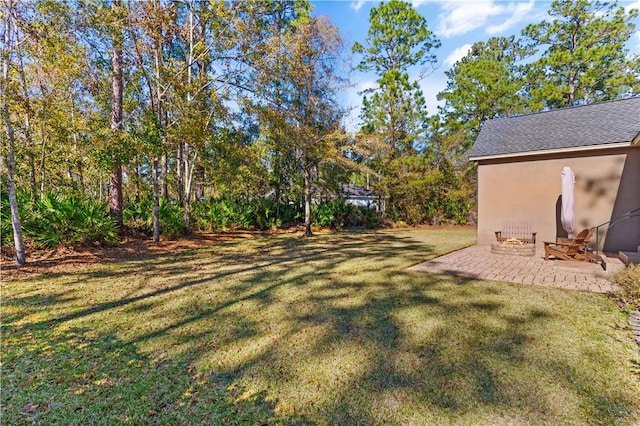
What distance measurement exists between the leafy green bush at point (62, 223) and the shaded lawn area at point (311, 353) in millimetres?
2359

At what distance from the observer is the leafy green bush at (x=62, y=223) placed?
695cm

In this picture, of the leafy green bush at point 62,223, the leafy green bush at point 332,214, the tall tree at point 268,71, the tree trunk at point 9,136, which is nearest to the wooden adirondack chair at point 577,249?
the tall tree at point 268,71

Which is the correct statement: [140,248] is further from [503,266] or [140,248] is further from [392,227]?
[392,227]

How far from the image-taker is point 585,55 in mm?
18172

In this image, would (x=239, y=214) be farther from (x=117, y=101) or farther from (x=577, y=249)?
(x=577, y=249)

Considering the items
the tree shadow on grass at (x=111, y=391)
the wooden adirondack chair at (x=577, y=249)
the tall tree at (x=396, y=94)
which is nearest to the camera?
the tree shadow on grass at (x=111, y=391)

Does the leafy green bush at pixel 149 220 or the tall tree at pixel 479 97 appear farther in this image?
the tall tree at pixel 479 97

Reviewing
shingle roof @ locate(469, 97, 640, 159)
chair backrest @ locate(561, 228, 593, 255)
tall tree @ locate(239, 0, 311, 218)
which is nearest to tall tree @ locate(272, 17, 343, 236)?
tall tree @ locate(239, 0, 311, 218)

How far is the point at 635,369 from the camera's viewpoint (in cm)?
272

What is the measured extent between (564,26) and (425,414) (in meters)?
27.0

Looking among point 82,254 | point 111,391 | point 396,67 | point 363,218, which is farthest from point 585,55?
point 82,254

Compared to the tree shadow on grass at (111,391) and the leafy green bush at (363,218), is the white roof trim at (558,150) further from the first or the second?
the tree shadow on grass at (111,391)

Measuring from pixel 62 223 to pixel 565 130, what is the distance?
14.4 meters

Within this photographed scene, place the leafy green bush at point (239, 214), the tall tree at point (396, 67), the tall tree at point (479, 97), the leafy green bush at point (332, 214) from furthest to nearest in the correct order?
A: the tall tree at point (479, 97) → the tall tree at point (396, 67) → the leafy green bush at point (332, 214) → the leafy green bush at point (239, 214)
